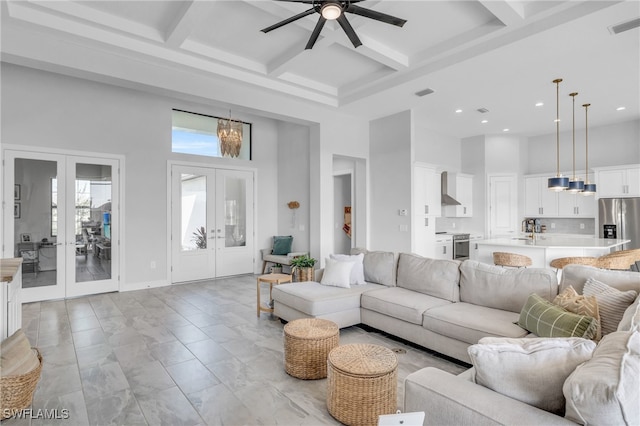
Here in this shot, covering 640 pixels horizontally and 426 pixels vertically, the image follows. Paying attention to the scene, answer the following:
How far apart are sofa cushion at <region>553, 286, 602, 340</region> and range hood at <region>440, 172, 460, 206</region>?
213 inches

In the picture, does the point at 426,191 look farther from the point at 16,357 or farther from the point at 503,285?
the point at 16,357

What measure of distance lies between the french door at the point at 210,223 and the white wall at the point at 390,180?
2.67m

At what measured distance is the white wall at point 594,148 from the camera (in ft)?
22.9

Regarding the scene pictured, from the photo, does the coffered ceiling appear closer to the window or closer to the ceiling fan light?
the ceiling fan light

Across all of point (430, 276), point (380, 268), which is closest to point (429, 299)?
point (430, 276)

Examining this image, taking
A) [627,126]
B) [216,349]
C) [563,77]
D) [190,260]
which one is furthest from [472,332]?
[627,126]

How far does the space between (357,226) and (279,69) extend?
3551 mm

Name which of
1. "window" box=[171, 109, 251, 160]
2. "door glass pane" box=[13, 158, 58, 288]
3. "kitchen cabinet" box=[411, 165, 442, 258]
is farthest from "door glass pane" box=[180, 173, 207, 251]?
"kitchen cabinet" box=[411, 165, 442, 258]

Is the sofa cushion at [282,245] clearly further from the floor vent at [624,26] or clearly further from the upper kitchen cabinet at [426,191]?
the floor vent at [624,26]

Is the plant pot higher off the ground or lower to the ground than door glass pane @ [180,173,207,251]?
lower

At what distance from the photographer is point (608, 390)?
106 cm

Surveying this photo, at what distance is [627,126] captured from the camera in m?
7.02

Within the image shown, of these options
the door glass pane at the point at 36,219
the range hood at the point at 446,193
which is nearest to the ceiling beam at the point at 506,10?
the range hood at the point at 446,193

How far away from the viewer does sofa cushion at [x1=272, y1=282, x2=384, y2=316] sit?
363 cm
